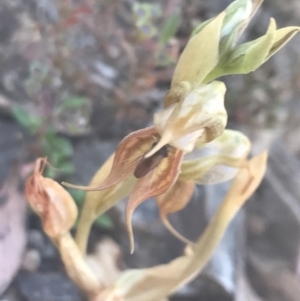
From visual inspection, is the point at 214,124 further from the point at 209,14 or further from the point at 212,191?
the point at 209,14

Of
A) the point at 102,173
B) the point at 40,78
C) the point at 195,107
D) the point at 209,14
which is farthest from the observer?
the point at 209,14

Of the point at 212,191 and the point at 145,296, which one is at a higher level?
the point at 145,296

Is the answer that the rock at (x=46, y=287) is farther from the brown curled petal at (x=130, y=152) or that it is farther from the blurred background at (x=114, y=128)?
the brown curled petal at (x=130, y=152)

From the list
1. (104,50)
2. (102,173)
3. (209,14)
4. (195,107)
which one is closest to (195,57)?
(195,107)

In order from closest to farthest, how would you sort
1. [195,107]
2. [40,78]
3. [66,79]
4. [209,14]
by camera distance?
1. [195,107]
2. [40,78]
3. [66,79]
4. [209,14]

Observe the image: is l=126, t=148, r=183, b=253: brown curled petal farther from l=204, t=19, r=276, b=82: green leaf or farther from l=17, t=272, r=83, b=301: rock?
l=17, t=272, r=83, b=301: rock

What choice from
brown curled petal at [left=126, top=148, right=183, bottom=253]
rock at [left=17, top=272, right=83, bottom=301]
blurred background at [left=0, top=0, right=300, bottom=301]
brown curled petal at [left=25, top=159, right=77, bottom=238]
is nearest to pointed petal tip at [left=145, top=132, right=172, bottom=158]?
brown curled petal at [left=126, top=148, right=183, bottom=253]

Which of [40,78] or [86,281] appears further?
[40,78]
